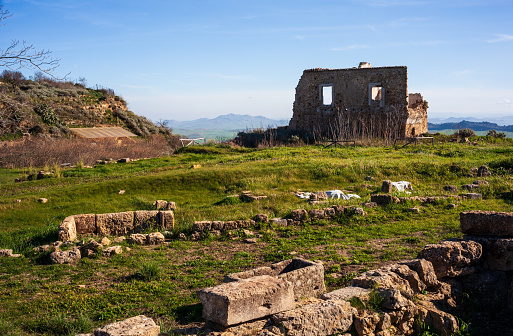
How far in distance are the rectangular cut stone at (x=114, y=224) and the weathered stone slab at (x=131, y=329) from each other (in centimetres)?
713

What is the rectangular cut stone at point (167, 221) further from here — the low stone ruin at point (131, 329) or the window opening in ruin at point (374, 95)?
the window opening in ruin at point (374, 95)

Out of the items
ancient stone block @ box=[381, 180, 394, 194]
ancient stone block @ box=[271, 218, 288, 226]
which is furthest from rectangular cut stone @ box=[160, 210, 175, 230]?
ancient stone block @ box=[381, 180, 394, 194]

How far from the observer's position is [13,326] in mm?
6012

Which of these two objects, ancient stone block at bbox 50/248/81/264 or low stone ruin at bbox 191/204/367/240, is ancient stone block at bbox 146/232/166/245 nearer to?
low stone ruin at bbox 191/204/367/240

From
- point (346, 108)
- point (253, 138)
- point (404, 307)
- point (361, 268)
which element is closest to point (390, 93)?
point (346, 108)

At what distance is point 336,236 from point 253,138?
25.0 meters

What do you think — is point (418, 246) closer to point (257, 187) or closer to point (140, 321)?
point (140, 321)

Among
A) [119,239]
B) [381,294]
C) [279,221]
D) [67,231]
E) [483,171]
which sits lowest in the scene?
[119,239]

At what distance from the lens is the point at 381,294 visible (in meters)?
5.93

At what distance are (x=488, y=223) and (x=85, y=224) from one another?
9.64m

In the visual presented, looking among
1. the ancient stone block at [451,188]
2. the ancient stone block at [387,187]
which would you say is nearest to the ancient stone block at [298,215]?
the ancient stone block at [387,187]

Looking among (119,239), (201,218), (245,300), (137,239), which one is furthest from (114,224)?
(245,300)

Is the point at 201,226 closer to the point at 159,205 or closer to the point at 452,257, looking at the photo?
the point at 159,205

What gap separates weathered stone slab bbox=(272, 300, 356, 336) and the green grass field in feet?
5.85
